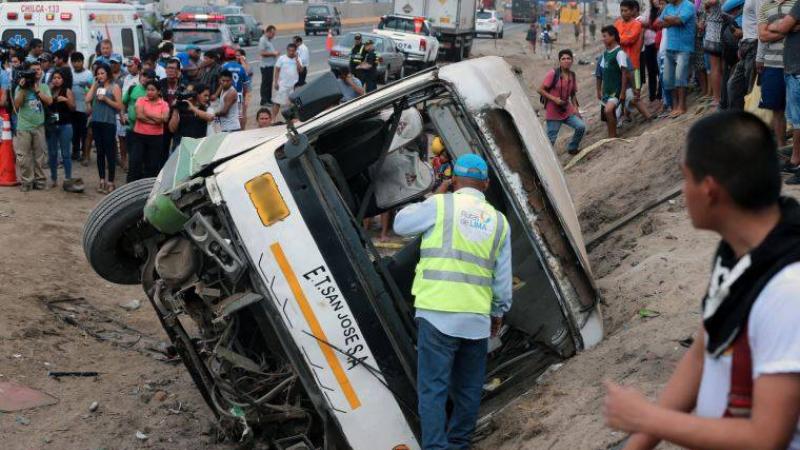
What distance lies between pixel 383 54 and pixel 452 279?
22405 mm

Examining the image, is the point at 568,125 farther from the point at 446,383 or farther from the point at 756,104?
the point at 446,383

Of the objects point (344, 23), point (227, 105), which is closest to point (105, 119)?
point (227, 105)

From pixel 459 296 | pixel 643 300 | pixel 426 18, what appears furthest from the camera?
pixel 426 18

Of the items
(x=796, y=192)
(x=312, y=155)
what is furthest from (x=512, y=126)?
(x=796, y=192)

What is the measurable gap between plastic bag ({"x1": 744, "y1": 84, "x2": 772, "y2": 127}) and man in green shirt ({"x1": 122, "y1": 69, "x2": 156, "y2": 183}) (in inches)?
275

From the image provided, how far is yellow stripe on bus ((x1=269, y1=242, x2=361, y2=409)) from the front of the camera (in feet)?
17.7

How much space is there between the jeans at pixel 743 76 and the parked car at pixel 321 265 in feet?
12.9

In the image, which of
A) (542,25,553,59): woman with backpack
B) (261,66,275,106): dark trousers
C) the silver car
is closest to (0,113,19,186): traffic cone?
(261,66,275,106): dark trousers

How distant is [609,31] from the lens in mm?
13242

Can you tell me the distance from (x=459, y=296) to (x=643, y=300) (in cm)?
201

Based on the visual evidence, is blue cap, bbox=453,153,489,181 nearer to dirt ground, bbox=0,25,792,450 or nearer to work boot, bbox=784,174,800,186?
dirt ground, bbox=0,25,792,450

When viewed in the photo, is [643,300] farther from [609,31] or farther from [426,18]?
[426,18]

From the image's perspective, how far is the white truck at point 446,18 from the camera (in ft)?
123

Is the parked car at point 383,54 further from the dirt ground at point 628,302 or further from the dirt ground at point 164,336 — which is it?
the dirt ground at point 628,302
